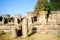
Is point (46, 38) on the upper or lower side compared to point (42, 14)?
lower

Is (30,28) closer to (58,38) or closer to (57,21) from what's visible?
(57,21)

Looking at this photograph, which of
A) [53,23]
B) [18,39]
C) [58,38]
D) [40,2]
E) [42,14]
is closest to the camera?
[58,38]

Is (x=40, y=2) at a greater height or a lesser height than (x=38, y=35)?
greater

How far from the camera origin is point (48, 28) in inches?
921

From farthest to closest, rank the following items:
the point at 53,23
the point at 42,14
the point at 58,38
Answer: the point at 42,14 → the point at 53,23 → the point at 58,38

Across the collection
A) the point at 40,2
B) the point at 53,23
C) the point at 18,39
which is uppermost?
the point at 40,2

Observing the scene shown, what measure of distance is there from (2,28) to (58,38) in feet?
41.0

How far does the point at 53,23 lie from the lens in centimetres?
2378

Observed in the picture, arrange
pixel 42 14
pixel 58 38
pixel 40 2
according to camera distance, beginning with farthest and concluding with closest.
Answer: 1. pixel 40 2
2. pixel 42 14
3. pixel 58 38

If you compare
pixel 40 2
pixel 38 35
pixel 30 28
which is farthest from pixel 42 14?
pixel 40 2

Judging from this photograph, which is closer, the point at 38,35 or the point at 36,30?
the point at 38,35

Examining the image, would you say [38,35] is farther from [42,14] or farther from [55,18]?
[42,14]

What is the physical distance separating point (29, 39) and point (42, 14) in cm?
802

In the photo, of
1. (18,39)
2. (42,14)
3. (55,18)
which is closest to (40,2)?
(42,14)
